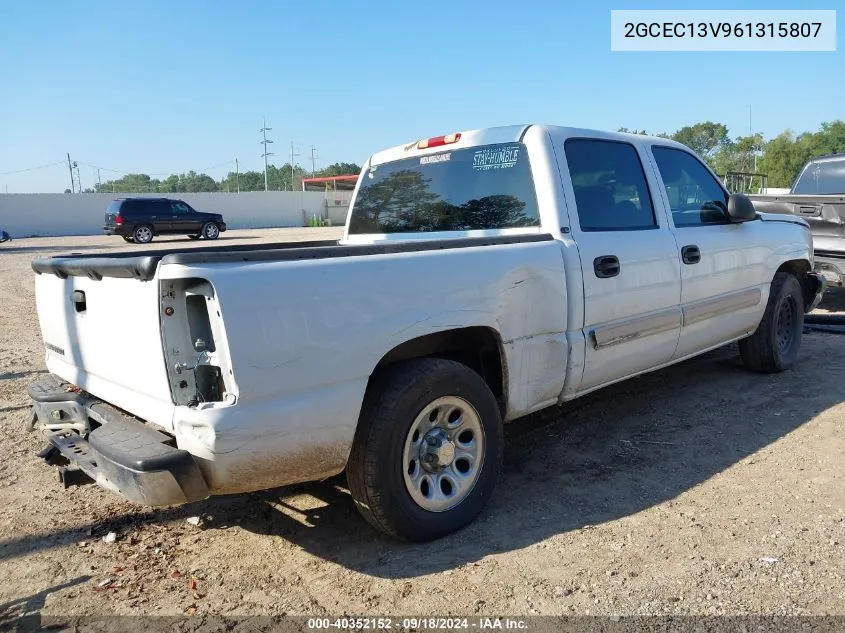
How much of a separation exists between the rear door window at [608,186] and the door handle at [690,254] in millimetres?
282

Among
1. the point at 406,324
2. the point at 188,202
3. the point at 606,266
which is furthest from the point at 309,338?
the point at 188,202

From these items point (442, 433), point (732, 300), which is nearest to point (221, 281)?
point (442, 433)

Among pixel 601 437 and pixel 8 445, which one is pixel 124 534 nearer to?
pixel 8 445

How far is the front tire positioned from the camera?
2.92 meters

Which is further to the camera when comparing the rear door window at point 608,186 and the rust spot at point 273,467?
the rear door window at point 608,186

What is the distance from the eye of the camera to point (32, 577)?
300 cm

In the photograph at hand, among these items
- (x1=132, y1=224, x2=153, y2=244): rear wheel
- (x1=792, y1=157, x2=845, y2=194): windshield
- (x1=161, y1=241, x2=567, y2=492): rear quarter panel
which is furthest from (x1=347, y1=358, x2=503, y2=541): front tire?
(x1=132, y1=224, x2=153, y2=244): rear wheel

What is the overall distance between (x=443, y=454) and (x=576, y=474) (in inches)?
44.7

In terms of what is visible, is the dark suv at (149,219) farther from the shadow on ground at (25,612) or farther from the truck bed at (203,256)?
the shadow on ground at (25,612)

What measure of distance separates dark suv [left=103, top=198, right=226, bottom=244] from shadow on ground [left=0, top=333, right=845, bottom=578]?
25.4 metres

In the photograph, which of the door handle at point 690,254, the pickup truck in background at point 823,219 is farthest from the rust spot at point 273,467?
the pickup truck in background at point 823,219

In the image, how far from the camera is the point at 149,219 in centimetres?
2756

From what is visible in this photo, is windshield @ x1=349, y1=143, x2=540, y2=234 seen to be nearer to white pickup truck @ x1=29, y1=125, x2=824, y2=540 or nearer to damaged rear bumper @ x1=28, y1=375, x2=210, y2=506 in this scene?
white pickup truck @ x1=29, y1=125, x2=824, y2=540

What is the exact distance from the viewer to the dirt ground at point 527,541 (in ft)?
9.04
